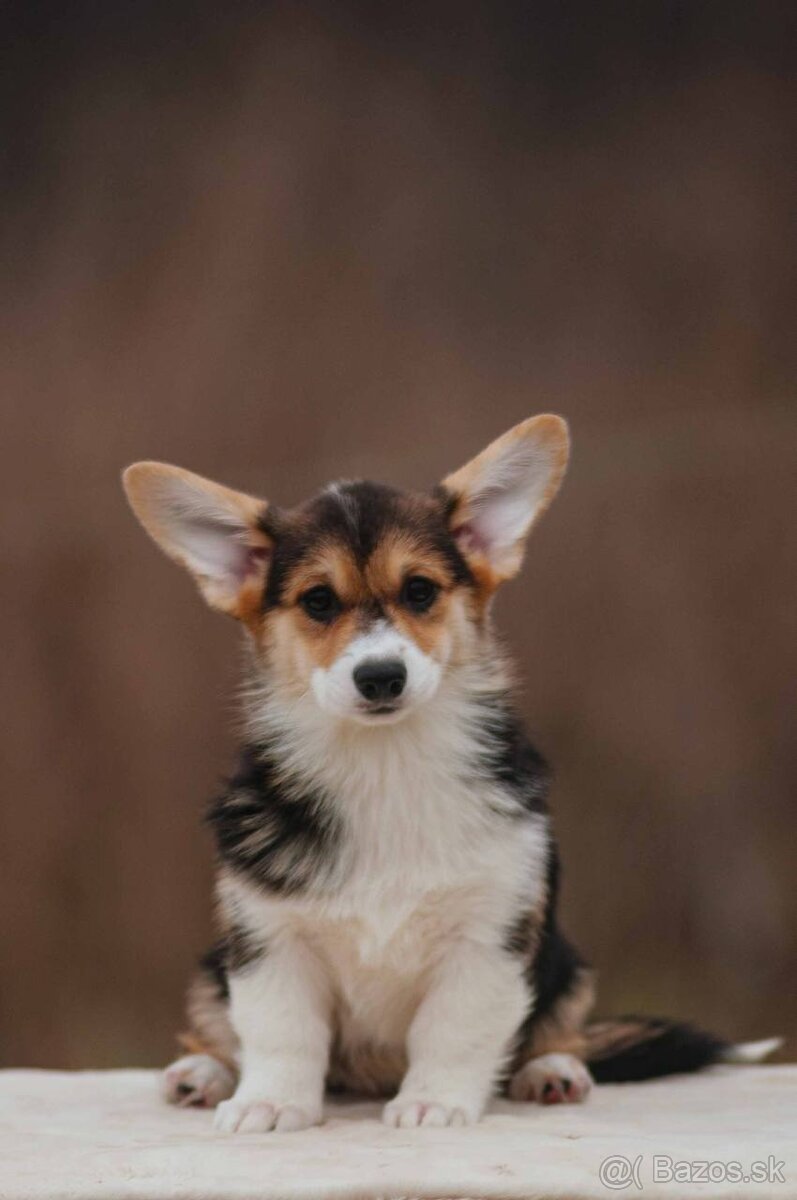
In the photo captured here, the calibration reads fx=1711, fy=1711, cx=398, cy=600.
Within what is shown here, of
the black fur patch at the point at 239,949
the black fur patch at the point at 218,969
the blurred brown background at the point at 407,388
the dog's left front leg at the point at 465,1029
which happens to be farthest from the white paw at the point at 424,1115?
the blurred brown background at the point at 407,388

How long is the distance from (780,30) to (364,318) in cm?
125

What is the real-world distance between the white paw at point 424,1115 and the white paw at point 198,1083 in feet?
1.37

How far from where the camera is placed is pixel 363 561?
250cm

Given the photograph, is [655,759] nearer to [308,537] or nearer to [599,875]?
[599,875]

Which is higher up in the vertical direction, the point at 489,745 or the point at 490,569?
the point at 490,569

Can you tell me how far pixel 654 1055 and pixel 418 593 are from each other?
0.98 meters

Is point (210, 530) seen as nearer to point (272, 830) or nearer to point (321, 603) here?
point (321, 603)

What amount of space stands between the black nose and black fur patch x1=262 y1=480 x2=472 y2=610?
8.6 inches

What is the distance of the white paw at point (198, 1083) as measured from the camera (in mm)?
2658

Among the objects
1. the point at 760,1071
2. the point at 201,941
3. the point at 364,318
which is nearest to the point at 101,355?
the point at 364,318

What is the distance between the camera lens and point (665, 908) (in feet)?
13.6

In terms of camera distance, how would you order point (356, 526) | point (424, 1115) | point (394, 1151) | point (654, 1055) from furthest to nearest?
1. point (654, 1055)
2. point (356, 526)
3. point (424, 1115)
4. point (394, 1151)

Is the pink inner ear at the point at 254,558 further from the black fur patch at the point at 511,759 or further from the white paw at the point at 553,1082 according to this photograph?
the white paw at the point at 553,1082

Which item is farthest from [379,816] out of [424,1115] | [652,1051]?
[652,1051]
